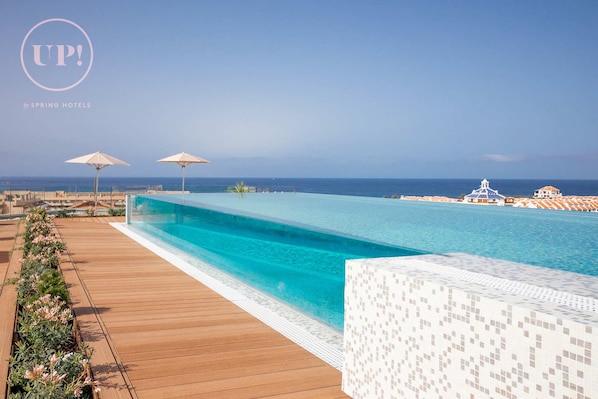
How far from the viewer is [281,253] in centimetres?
508

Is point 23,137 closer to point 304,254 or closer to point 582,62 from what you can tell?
point 304,254

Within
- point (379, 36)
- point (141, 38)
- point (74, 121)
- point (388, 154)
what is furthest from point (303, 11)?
point (388, 154)

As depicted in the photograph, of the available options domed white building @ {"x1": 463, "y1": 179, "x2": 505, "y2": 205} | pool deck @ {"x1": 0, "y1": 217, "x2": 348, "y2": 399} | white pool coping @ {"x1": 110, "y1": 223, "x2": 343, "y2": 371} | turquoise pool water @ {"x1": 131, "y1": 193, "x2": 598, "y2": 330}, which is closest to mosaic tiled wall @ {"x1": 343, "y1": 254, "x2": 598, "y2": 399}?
pool deck @ {"x1": 0, "y1": 217, "x2": 348, "y2": 399}

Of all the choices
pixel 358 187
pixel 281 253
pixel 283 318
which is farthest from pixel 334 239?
pixel 358 187

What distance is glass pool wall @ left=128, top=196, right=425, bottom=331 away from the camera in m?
4.01

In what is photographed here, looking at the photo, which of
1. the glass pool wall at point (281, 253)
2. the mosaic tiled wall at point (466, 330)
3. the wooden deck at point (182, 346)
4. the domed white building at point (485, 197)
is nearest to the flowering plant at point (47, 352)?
the wooden deck at point (182, 346)

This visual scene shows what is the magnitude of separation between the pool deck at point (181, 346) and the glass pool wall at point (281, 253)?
744 mm

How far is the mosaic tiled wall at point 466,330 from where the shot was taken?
139 cm

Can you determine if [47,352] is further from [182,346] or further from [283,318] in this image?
[283,318]

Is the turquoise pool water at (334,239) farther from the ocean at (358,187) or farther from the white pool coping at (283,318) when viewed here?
the ocean at (358,187)

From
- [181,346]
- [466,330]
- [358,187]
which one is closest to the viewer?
[466,330]

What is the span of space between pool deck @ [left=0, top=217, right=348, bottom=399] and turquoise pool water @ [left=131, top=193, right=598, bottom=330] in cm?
79

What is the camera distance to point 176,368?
2.62 m

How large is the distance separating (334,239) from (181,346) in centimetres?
161
